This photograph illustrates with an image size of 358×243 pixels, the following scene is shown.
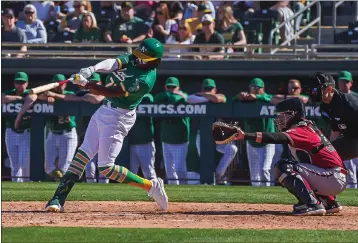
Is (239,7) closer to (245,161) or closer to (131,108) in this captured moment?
(245,161)

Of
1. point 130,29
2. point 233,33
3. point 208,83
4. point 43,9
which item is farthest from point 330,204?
point 43,9

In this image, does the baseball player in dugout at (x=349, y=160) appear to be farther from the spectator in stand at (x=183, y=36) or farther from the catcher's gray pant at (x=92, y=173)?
the catcher's gray pant at (x=92, y=173)

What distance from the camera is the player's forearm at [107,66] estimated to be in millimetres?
9344

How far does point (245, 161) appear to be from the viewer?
49.2ft

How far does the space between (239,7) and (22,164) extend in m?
5.28

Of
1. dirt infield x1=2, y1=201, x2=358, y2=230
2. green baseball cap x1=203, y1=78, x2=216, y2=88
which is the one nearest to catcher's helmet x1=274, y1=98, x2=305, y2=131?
dirt infield x1=2, y1=201, x2=358, y2=230

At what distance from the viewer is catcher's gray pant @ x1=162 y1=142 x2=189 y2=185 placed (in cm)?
1494

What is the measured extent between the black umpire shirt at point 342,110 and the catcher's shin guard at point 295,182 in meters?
0.99

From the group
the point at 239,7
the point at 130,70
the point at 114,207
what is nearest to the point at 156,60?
the point at 130,70

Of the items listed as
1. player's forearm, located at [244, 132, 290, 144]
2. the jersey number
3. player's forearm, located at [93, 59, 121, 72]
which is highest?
player's forearm, located at [93, 59, 121, 72]

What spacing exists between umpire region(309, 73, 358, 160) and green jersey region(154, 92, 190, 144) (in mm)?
4865

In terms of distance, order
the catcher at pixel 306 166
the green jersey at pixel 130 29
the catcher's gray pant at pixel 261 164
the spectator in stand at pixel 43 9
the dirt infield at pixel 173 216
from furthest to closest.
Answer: the spectator in stand at pixel 43 9 < the green jersey at pixel 130 29 < the catcher's gray pant at pixel 261 164 < the catcher at pixel 306 166 < the dirt infield at pixel 173 216

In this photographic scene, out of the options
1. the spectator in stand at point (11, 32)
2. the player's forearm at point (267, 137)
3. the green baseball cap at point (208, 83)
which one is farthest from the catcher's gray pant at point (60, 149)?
the player's forearm at point (267, 137)

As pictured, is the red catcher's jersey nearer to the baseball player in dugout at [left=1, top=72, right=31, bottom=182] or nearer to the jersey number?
the jersey number
